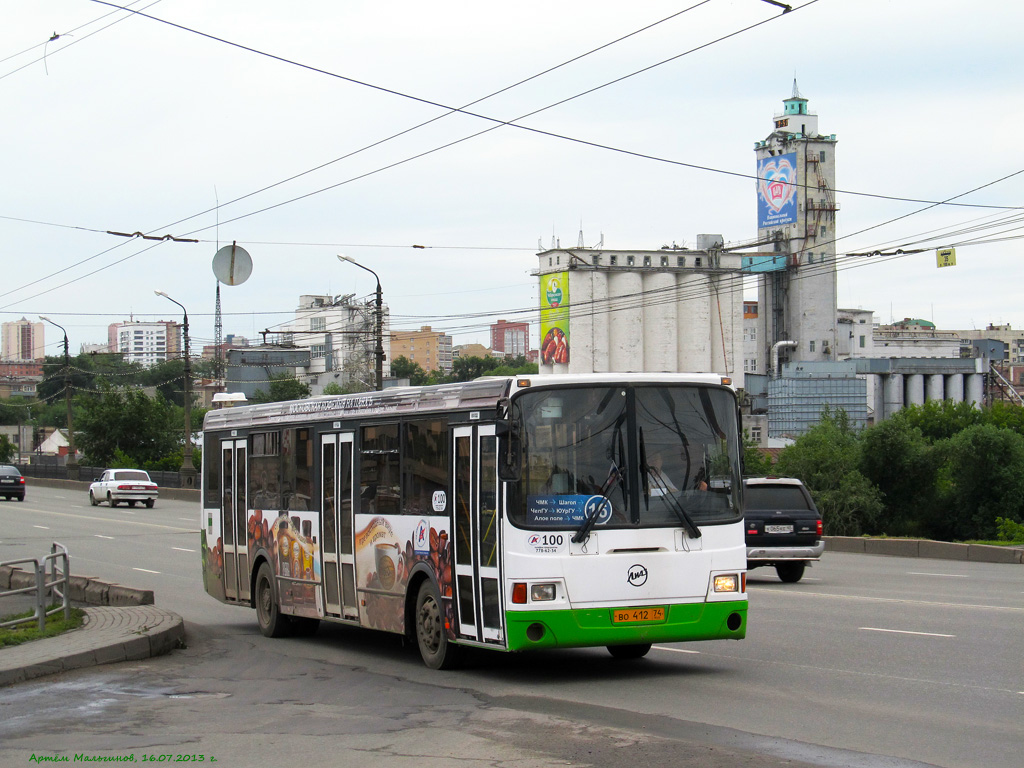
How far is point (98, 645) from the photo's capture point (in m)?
12.2

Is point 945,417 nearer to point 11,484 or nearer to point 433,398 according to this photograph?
point 11,484

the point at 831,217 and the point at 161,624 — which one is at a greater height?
the point at 831,217

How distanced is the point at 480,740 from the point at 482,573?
96.5 inches

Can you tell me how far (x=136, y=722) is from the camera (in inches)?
359

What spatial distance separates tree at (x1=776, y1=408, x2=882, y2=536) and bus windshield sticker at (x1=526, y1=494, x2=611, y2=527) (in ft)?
84.9

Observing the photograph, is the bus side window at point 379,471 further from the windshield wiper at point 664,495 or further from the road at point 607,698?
the windshield wiper at point 664,495

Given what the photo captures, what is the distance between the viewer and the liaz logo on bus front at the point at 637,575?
1008cm

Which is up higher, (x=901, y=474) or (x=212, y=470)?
(x=212, y=470)

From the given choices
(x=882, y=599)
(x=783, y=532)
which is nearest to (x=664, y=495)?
(x=882, y=599)

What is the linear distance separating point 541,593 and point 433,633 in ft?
5.63

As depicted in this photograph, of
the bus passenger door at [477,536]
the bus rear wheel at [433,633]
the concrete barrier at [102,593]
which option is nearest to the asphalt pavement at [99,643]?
the concrete barrier at [102,593]

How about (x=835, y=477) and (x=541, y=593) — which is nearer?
(x=541, y=593)

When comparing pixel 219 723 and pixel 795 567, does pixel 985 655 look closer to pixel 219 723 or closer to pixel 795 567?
pixel 219 723

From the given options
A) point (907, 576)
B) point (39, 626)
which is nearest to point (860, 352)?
point (907, 576)
